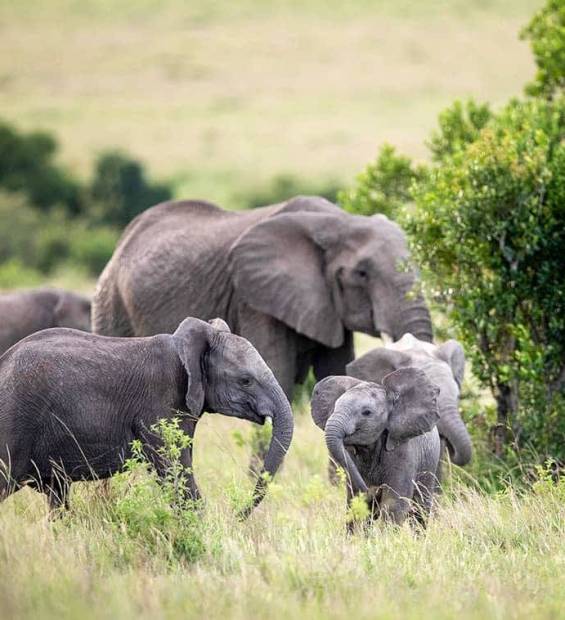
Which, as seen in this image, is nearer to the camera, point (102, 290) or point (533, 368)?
point (533, 368)

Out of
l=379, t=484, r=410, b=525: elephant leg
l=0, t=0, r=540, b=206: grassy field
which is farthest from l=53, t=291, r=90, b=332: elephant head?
l=0, t=0, r=540, b=206: grassy field

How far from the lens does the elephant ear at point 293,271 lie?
39.0ft

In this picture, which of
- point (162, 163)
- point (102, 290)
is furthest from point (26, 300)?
point (162, 163)

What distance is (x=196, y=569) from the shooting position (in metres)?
7.05

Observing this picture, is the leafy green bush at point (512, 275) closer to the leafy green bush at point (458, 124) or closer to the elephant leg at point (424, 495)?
the elephant leg at point (424, 495)

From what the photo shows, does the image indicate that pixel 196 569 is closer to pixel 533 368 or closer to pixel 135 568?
pixel 135 568

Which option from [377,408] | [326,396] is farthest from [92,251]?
[377,408]

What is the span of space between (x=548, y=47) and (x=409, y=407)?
7.23 m

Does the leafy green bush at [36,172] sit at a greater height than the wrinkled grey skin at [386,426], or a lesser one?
lesser

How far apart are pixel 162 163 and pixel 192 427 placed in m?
65.7

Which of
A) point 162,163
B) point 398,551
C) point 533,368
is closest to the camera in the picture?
point 398,551

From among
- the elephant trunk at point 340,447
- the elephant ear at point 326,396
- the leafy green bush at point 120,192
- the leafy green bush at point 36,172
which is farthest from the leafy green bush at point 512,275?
the leafy green bush at point 36,172

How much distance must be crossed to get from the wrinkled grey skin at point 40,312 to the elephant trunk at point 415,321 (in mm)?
7090

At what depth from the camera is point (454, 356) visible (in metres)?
10.0
